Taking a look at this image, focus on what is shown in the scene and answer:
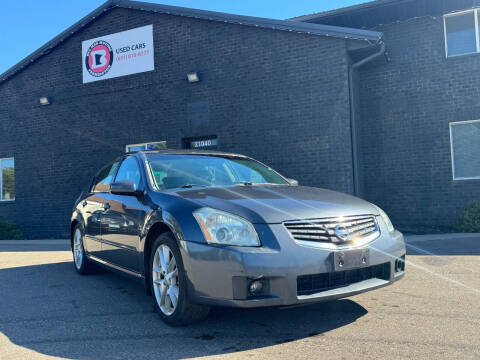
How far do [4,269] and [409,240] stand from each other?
22.9 ft

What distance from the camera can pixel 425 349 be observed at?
3146 millimetres

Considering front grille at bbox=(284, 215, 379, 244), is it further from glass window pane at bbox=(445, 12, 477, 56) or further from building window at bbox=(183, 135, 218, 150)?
glass window pane at bbox=(445, 12, 477, 56)

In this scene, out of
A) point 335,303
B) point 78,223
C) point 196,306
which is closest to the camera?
point 196,306

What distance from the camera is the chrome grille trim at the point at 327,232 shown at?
11.2 feet

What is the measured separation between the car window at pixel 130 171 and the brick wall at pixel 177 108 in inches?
225

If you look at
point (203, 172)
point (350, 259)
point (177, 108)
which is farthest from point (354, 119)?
point (350, 259)

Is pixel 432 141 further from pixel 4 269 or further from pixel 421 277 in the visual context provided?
pixel 4 269

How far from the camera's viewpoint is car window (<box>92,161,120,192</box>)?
5601 millimetres

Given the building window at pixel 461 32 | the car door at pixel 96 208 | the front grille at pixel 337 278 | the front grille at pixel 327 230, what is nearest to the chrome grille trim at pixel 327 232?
the front grille at pixel 327 230

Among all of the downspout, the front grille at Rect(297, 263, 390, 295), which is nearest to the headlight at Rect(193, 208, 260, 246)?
the front grille at Rect(297, 263, 390, 295)

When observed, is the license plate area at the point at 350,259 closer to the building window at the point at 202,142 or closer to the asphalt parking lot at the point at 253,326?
the asphalt parking lot at the point at 253,326

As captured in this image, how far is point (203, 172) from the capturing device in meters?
4.70

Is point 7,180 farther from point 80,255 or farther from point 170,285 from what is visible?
point 170,285

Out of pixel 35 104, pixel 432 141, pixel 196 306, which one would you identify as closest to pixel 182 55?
pixel 35 104
